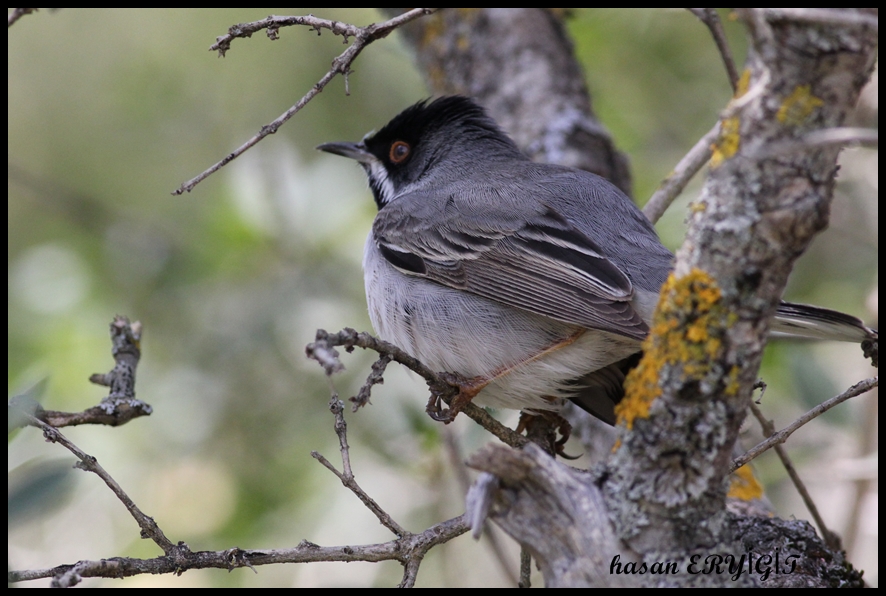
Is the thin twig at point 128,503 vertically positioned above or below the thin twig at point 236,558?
above

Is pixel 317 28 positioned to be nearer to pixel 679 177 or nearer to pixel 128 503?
pixel 128 503

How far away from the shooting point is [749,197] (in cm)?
179

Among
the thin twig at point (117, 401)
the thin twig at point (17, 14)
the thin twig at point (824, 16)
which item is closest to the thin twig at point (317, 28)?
the thin twig at point (17, 14)

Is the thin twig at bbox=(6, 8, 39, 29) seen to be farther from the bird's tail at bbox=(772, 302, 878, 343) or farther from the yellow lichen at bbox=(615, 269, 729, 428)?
the bird's tail at bbox=(772, 302, 878, 343)

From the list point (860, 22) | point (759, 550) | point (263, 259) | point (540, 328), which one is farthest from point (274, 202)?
point (860, 22)

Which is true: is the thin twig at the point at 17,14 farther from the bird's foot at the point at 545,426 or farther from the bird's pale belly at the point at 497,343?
the bird's foot at the point at 545,426

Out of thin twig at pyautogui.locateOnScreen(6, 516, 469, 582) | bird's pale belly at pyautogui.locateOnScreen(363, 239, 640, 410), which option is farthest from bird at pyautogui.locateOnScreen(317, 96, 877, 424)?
thin twig at pyautogui.locateOnScreen(6, 516, 469, 582)

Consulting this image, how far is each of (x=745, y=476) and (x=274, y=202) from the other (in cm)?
371

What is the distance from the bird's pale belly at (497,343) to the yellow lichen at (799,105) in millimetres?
1551

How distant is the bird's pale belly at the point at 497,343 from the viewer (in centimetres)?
→ 332

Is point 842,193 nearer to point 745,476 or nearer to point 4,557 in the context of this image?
point 745,476

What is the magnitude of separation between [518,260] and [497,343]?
15.4 inches

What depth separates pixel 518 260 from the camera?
3.47 m

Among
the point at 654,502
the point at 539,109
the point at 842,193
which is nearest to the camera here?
the point at 654,502
